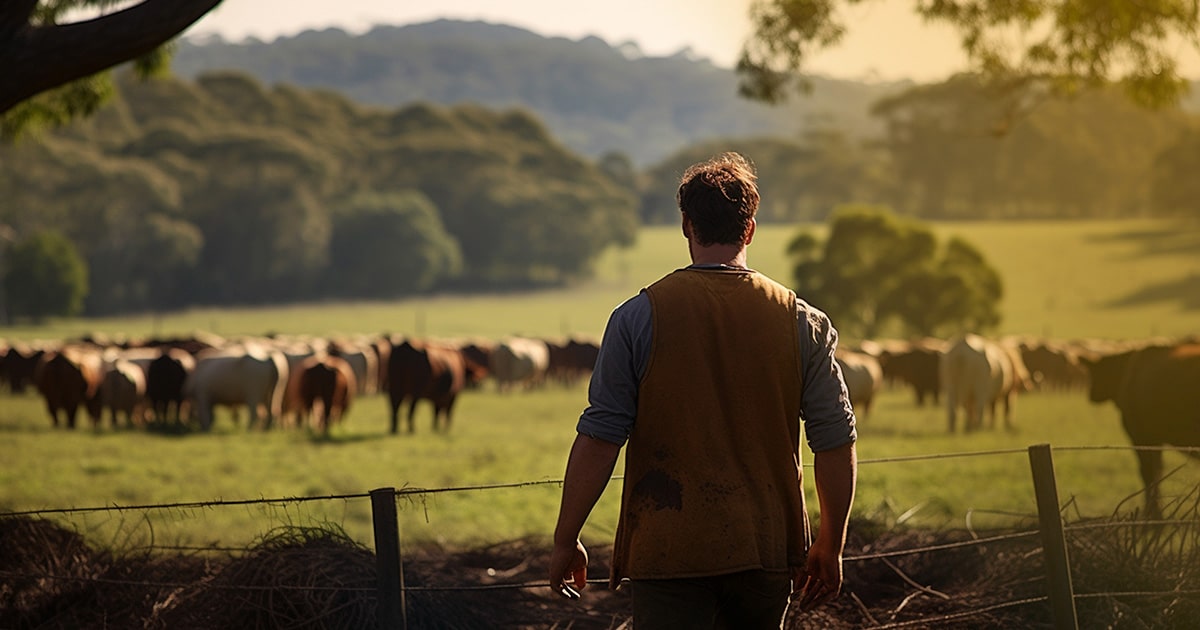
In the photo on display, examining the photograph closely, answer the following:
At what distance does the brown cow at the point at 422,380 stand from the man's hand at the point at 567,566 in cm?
2409

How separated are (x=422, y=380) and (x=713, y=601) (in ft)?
84.3

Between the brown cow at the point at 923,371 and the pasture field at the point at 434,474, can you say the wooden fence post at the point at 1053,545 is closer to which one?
the pasture field at the point at 434,474

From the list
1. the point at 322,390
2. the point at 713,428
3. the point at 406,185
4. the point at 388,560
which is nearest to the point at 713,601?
the point at 713,428

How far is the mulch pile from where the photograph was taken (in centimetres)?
655

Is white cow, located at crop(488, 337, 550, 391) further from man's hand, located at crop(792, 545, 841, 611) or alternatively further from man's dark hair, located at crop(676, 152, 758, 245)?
man's dark hair, located at crop(676, 152, 758, 245)

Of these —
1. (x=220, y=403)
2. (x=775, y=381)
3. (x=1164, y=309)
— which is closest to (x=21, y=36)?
(x=775, y=381)

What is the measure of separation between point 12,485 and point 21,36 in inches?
415

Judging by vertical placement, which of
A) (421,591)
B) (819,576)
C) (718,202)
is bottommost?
(421,591)

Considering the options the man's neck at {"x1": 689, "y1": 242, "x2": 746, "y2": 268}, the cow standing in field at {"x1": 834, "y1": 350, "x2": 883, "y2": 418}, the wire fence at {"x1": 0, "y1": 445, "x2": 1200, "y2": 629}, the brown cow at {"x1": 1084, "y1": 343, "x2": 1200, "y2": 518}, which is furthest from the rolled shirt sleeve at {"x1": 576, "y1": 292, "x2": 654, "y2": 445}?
the cow standing in field at {"x1": 834, "y1": 350, "x2": 883, "y2": 418}

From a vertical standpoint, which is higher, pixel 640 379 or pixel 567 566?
pixel 640 379

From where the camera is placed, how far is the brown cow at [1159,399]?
12.8 metres

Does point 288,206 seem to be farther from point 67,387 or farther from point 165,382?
point 67,387

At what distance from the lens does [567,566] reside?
14.6 feet

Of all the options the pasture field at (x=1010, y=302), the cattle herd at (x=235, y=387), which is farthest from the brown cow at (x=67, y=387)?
the pasture field at (x=1010, y=302)
